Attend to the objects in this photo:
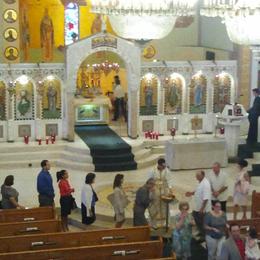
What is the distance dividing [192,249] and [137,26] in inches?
176

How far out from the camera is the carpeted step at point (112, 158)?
2005cm

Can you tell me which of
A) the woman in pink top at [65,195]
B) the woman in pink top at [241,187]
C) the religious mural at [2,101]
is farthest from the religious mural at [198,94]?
the woman in pink top at [65,195]

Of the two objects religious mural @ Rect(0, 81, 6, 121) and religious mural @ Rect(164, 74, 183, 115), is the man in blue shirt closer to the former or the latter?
religious mural @ Rect(0, 81, 6, 121)

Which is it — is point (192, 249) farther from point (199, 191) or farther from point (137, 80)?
point (137, 80)

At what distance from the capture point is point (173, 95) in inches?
896

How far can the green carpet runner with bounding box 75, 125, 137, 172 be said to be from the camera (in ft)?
65.4

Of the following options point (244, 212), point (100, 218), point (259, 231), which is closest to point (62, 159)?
point (100, 218)

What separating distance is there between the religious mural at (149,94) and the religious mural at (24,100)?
3600 mm

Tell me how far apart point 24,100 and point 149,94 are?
4.07 meters

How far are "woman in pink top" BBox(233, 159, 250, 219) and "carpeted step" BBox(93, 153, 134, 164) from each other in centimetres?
590

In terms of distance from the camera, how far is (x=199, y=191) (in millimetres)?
13406

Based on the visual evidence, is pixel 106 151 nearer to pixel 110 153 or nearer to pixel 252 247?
pixel 110 153

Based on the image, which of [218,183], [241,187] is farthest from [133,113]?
[218,183]

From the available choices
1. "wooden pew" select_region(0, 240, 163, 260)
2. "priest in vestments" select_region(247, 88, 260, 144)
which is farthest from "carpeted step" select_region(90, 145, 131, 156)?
"wooden pew" select_region(0, 240, 163, 260)
